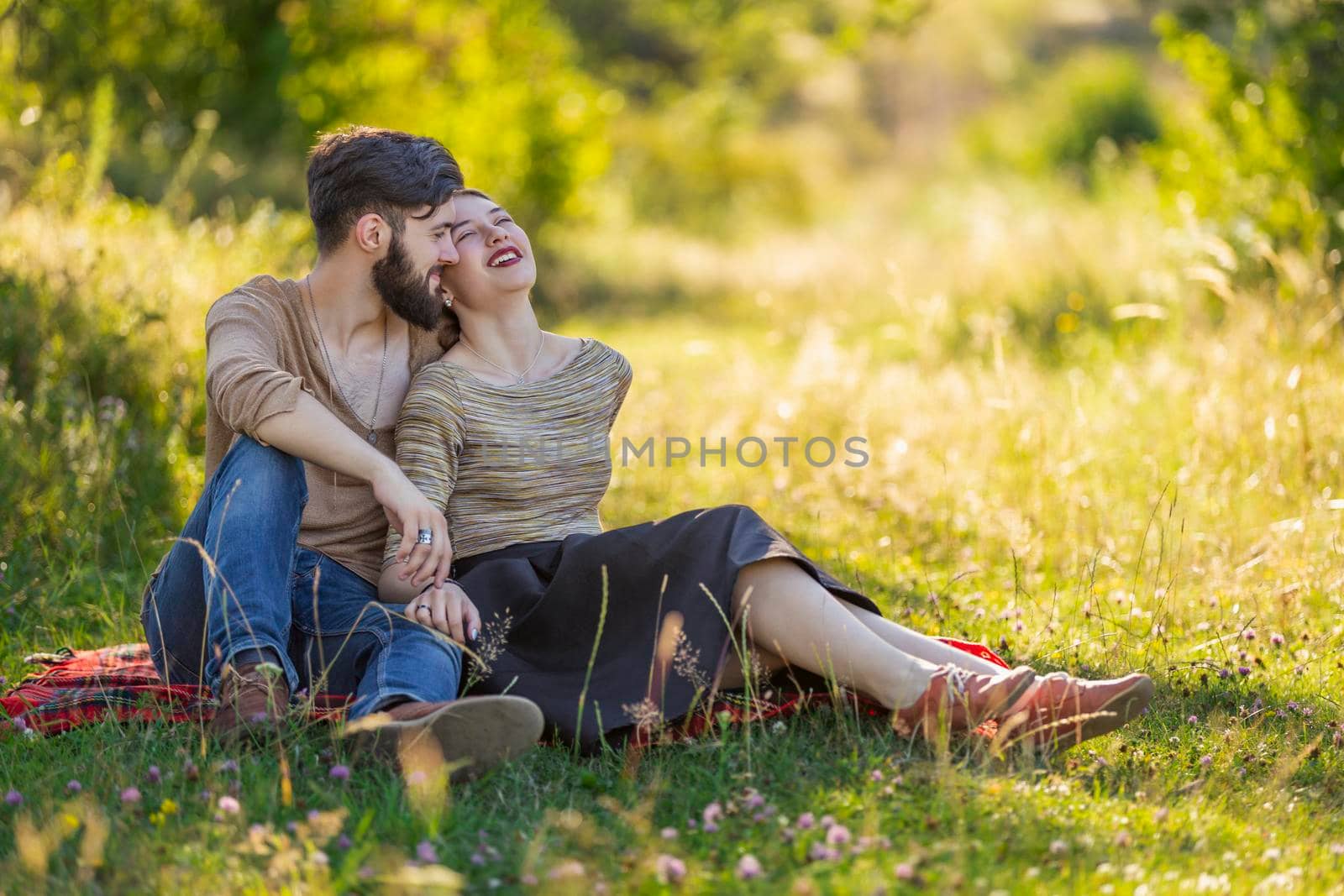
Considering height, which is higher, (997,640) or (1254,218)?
(1254,218)

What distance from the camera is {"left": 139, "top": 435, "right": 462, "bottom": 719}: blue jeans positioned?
278cm

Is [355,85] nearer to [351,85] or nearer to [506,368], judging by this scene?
[351,85]

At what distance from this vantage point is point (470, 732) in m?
2.52

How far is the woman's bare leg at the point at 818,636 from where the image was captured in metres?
2.81

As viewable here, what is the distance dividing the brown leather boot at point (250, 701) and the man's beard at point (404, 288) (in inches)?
38.4

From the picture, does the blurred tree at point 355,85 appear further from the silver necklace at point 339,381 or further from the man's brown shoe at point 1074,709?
the man's brown shoe at point 1074,709

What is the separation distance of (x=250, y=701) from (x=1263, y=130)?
268 inches

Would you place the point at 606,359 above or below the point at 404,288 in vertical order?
below

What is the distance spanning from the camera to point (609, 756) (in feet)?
9.39

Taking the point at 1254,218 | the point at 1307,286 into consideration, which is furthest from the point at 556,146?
the point at 1307,286

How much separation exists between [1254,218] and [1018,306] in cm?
170

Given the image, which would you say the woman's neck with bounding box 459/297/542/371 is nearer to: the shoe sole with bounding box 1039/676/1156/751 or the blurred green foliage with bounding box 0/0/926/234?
the shoe sole with bounding box 1039/676/1156/751

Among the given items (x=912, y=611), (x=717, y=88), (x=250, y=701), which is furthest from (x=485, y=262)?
(x=717, y=88)

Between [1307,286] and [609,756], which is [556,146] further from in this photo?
[609,756]
